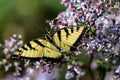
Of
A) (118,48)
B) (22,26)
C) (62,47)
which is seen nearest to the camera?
(62,47)

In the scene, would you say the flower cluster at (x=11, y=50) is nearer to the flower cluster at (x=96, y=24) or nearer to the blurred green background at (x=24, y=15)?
the flower cluster at (x=96, y=24)

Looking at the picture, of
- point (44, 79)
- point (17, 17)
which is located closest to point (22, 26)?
point (17, 17)

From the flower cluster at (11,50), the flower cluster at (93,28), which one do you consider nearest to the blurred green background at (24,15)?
the flower cluster at (11,50)

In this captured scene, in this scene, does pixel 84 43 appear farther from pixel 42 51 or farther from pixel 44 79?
pixel 44 79

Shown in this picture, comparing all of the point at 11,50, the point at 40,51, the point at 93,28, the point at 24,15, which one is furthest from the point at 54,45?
the point at 24,15

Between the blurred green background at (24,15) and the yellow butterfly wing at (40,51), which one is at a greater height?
the blurred green background at (24,15)

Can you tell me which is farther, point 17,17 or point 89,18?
point 17,17

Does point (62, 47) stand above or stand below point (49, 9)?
below
